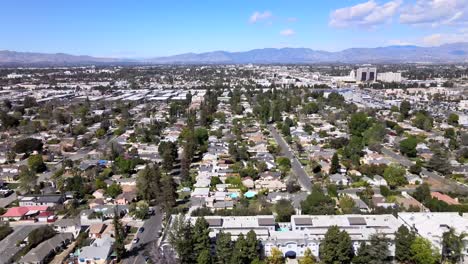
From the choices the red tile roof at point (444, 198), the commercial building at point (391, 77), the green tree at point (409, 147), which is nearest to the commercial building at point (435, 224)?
the red tile roof at point (444, 198)

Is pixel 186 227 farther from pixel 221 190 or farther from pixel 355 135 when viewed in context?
pixel 355 135

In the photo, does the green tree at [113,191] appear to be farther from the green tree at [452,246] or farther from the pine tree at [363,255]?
the green tree at [452,246]

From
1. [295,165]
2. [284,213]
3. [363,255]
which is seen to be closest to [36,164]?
[284,213]

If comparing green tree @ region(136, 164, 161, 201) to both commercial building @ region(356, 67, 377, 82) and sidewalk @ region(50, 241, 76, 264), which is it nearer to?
sidewalk @ region(50, 241, 76, 264)

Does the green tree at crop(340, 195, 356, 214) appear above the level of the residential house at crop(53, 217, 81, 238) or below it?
above

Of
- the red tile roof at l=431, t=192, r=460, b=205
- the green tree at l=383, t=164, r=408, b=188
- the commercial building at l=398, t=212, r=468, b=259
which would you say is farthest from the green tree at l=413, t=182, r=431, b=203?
the commercial building at l=398, t=212, r=468, b=259

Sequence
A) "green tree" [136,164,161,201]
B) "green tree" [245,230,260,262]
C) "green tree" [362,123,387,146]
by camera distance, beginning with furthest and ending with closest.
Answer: "green tree" [362,123,387,146] < "green tree" [136,164,161,201] < "green tree" [245,230,260,262]
